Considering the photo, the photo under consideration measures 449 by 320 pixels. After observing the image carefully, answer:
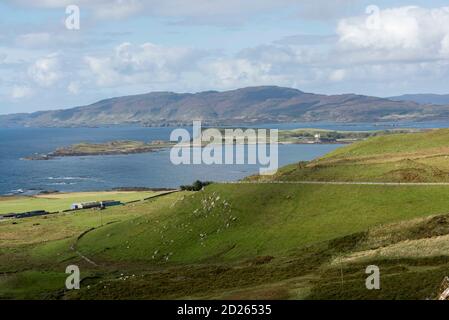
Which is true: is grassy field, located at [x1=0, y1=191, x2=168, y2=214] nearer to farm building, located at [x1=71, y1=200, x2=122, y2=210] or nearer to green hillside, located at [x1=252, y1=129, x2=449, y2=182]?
farm building, located at [x1=71, y1=200, x2=122, y2=210]

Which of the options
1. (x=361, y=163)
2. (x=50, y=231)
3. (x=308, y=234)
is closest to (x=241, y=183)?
(x=361, y=163)

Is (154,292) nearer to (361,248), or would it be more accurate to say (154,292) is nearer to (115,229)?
(361,248)

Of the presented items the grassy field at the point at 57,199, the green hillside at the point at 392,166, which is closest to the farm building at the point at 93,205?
the grassy field at the point at 57,199
